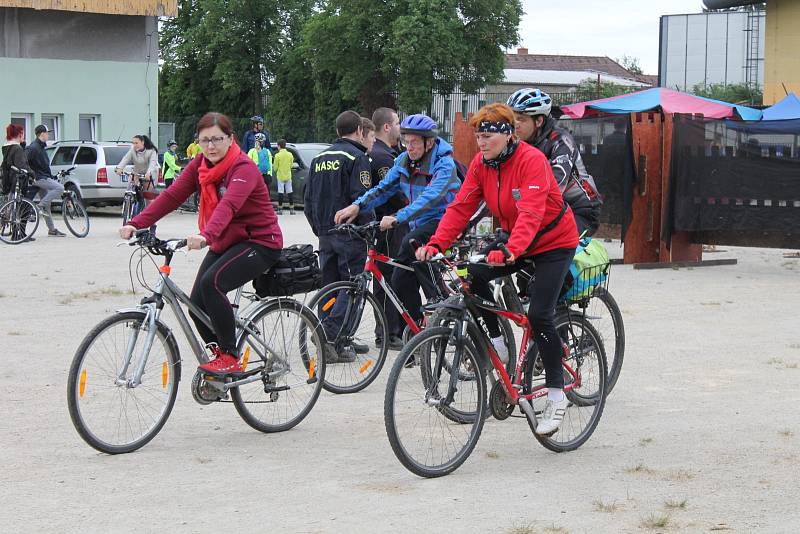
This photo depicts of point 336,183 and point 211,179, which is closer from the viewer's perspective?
point 211,179

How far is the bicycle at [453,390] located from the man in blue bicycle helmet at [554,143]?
110 cm

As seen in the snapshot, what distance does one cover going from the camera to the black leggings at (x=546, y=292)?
6570mm

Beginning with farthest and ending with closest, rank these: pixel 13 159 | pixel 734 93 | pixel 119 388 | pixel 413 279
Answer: pixel 734 93 → pixel 13 159 → pixel 413 279 → pixel 119 388

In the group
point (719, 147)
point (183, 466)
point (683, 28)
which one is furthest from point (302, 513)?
point (683, 28)

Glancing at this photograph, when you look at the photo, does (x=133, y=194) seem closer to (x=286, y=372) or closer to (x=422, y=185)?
(x=422, y=185)

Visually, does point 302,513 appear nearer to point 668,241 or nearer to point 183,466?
point 183,466

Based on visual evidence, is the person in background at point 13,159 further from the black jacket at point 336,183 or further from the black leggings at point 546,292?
the black leggings at point 546,292

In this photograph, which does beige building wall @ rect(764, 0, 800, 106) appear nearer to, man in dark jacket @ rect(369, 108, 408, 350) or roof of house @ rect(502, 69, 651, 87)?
man in dark jacket @ rect(369, 108, 408, 350)

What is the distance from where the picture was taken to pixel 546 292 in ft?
21.6

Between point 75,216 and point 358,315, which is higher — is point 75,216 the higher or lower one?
the higher one

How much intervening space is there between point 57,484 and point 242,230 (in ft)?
5.77

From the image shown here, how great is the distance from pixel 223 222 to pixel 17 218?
14058 millimetres

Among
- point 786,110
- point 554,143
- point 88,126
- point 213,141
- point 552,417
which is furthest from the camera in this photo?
point 88,126

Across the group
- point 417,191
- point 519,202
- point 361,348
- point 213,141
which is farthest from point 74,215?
point 519,202
